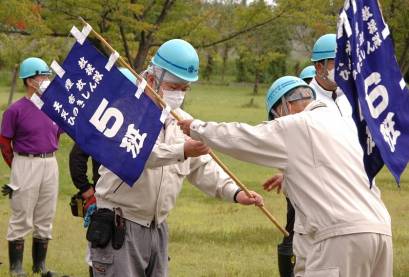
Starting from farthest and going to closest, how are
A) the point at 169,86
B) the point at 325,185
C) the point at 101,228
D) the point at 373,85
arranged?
the point at 169,86, the point at 101,228, the point at 373,85, the point at 325,185

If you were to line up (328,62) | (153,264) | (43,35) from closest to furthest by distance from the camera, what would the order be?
(153,264)
(328,62)
(43,35)

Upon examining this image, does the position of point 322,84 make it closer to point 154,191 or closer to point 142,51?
point 154,191

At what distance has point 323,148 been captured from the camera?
14.7 ft

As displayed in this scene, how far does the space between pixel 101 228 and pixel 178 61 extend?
112 cm

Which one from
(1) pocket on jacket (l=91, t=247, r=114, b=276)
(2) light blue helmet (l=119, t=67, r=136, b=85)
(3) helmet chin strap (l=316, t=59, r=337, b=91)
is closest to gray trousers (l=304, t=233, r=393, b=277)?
(1) pocket on jacket (l=91, t=247, r=114, b=276)

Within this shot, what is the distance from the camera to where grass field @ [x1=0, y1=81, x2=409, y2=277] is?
8.80 m

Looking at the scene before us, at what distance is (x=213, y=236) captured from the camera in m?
10.5

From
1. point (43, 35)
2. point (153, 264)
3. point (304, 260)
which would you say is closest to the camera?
point (304, 260)

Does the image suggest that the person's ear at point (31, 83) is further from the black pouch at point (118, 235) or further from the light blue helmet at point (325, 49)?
the black pouch at point (118, 235)

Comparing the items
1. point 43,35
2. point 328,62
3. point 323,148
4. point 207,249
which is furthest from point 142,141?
point 43,35

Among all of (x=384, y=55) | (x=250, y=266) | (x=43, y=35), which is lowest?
(x=250, y=266)

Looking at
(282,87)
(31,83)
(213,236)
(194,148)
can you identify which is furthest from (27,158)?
(282,87)

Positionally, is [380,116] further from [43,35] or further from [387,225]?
[43,35]

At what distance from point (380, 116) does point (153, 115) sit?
4.44 ft
